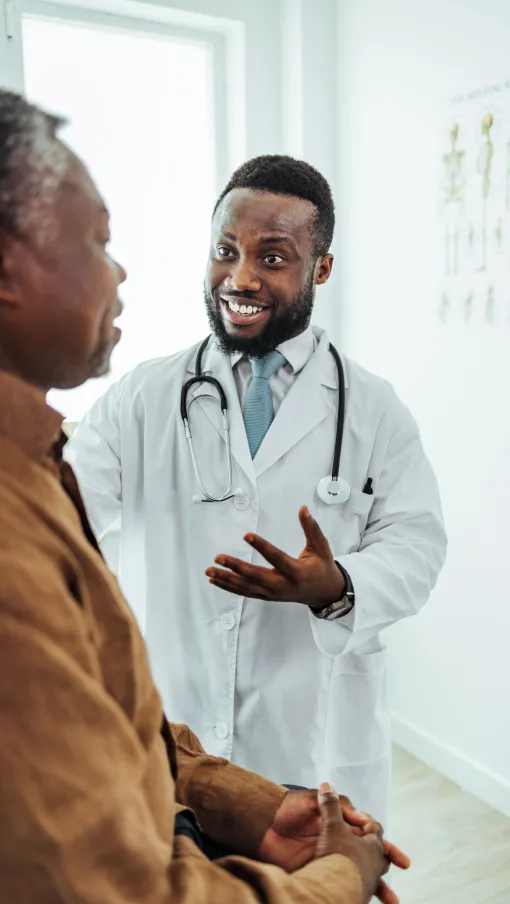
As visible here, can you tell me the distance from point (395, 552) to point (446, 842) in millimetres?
1155

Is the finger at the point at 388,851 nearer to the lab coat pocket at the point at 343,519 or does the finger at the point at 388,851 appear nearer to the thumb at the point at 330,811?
the thumb at the point at 330,811

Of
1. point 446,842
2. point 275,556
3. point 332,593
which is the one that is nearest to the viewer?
point 275,556

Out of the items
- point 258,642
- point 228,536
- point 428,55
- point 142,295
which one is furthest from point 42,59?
point 258,642

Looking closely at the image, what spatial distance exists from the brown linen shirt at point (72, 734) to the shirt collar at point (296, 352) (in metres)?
0.92

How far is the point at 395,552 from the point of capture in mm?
1353

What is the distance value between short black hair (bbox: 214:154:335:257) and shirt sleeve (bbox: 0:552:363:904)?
41.6 inches

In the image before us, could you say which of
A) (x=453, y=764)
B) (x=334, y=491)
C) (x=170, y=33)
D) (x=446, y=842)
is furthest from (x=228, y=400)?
(x=170, y=33)

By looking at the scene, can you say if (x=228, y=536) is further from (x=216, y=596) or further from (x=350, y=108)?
(x=350, y=108)

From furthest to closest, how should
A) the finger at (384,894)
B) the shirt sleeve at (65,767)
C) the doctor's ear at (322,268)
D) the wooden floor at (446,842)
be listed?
the wooden floor at (446,842), the doctor's ear at (322,268), the finger at (384,894), the shirt sleeve at (65,767)

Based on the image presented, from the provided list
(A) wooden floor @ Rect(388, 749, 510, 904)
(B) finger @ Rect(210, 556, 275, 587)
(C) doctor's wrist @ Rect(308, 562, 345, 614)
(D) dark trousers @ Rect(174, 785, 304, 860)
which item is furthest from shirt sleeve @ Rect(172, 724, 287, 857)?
A: (A) wooden floor @ Rect(388, 749, 510, 904)

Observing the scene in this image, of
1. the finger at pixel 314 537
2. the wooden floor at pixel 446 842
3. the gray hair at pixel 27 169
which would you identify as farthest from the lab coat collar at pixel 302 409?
the wooden floor at pixel 446 842

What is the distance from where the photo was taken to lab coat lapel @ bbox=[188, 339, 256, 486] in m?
1.40

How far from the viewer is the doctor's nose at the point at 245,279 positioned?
133cm

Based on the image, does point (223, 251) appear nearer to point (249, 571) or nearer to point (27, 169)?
point (249, 571)
